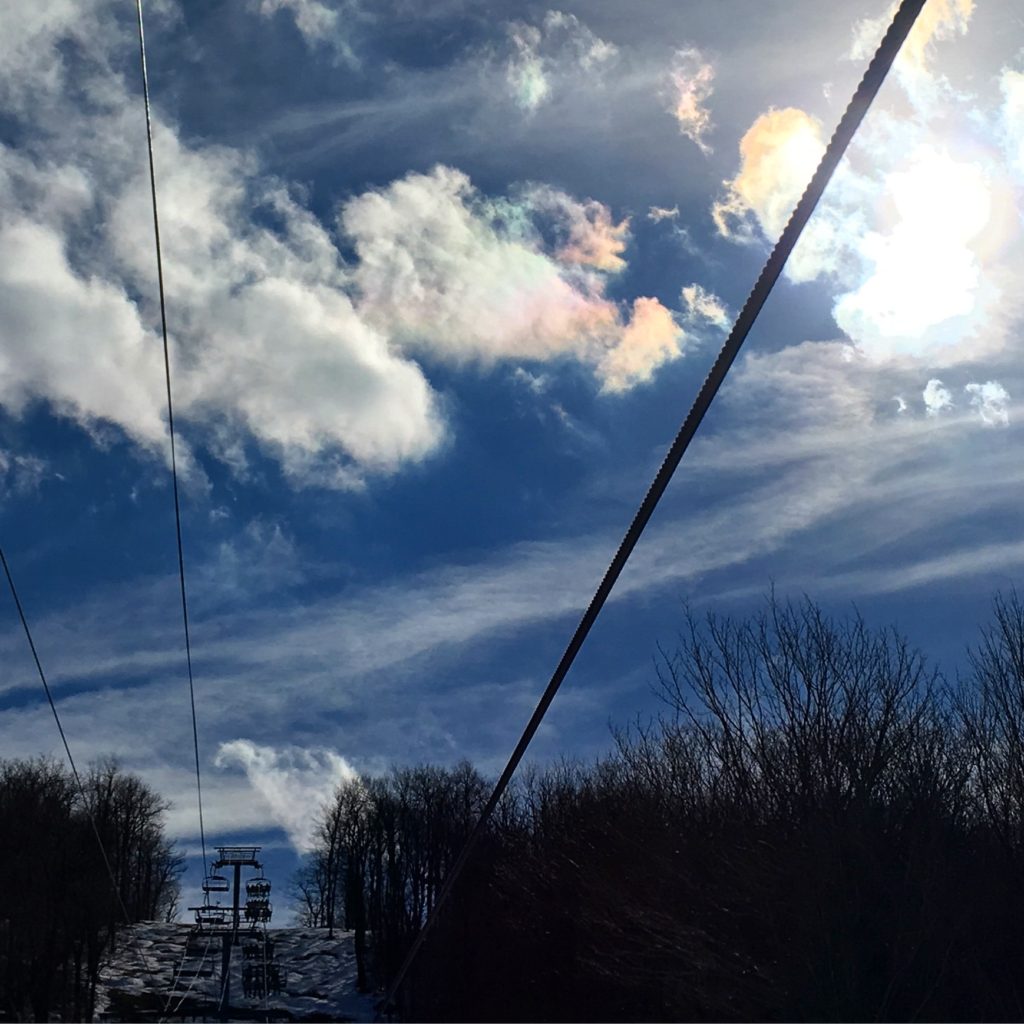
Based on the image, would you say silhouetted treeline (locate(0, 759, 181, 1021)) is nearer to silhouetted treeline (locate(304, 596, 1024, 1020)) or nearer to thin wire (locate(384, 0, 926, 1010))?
silhouetted treeline (locate(304, 596, 1024, 1020))

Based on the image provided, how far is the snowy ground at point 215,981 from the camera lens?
53438mm

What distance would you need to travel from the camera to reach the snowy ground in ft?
175

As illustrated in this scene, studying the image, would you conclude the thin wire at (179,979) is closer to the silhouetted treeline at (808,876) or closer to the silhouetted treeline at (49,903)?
the silhouetted treeline at (49,903)

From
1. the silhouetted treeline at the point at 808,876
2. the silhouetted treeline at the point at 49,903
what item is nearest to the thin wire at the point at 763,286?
the silhouetted treeline at the point at 808,876

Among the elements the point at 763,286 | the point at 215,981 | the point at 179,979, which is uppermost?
the point at 763,286

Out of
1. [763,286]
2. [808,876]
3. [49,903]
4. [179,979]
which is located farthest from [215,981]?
[763,286]

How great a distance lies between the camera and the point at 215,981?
59531 mm

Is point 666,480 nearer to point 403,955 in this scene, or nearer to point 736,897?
point 736,897

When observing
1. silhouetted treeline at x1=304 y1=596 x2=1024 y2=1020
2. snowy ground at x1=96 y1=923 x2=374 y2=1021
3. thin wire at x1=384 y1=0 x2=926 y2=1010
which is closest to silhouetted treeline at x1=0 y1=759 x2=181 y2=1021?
snowy ground at x1=96 y1=923 x2=374 y2=1021

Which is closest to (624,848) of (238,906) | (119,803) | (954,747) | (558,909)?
(558,909)

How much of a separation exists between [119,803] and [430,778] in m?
27.5

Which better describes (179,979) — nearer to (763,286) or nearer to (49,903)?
(49,903)

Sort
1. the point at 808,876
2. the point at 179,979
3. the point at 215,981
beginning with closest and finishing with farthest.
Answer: the point at 808,876
the point at 179,979
the point at 215,981

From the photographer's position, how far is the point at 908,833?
25.6 m
